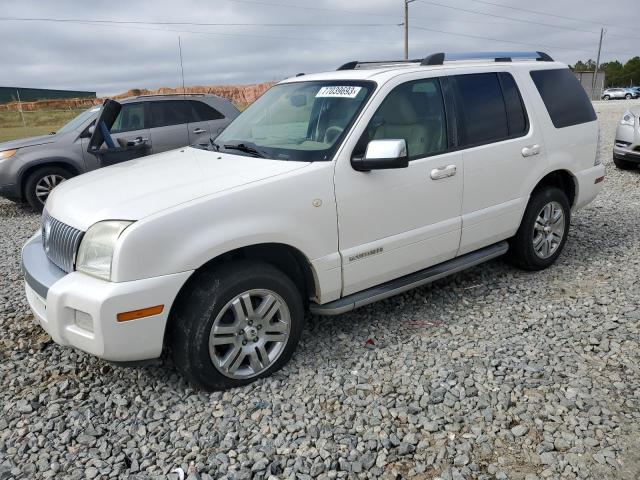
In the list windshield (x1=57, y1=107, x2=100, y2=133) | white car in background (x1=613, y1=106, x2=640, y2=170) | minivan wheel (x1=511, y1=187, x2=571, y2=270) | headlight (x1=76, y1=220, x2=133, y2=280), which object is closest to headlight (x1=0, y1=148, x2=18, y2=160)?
windshield (x1=57, y1=107, x2=100, y2=133)

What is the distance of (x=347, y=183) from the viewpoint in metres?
3.31

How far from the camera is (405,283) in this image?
3785 mm

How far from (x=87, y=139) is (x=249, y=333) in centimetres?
674

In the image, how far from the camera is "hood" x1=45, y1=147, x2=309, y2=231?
9.38ft

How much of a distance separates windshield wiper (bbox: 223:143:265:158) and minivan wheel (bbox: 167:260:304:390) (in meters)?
0.84

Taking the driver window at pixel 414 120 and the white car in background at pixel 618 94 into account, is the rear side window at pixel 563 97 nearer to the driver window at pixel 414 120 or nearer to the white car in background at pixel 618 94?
the driver window at pixel 414 120

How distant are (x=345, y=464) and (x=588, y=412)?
138 centimetres

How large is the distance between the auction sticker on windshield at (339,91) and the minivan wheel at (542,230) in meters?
2.00

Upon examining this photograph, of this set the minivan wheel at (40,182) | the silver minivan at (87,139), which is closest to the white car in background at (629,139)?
the silver minivan at (87,139)

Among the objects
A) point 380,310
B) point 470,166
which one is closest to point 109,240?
point 380,310

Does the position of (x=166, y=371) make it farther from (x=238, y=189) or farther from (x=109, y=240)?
(x=238, y=189)

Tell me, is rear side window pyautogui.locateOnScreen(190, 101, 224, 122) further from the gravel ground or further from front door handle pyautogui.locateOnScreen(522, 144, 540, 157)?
front door handle pyautogui.locateOnScreen(522, 144, 540, 157)

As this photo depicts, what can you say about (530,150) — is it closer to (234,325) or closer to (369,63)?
(369,63)

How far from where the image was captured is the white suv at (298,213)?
2.77 meters
